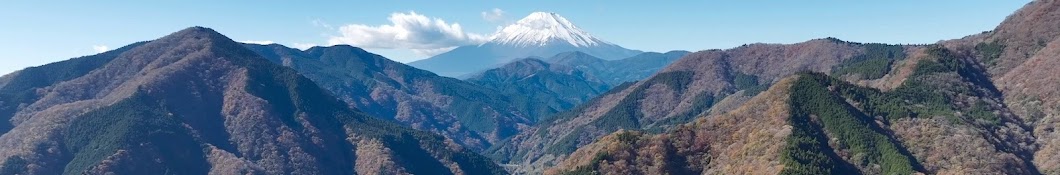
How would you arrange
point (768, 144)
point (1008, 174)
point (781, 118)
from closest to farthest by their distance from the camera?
point (1008, 174) < point (768, 144) < point (781, 118)

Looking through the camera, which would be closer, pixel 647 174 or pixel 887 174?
pixel 887 174

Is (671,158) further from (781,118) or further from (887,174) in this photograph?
(887,174)

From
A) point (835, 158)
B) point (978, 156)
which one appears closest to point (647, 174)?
point (835, 158)

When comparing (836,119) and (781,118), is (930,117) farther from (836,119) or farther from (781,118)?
(781,118)

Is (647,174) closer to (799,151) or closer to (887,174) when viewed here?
(799,151)

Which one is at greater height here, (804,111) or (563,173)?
(804,111)

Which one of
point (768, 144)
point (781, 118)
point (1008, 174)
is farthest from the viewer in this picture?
point (781, 118)

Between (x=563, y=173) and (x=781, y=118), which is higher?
(x=781, y=118)

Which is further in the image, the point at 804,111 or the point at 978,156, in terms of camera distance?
the point at 804,111

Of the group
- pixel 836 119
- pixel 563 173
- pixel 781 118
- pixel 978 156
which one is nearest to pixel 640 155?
pixel 563 173
